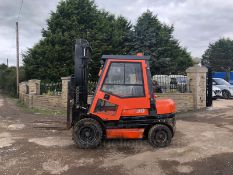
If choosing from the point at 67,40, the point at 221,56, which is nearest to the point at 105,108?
the point at 67,40

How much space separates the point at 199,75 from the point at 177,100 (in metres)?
1.63

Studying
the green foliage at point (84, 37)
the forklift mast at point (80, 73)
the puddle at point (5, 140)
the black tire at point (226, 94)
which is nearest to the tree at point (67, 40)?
the green foliage at point (84, 37)

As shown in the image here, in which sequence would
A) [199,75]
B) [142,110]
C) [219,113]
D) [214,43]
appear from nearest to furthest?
[142,110]
[219,113]
[199,75]
[214,43]

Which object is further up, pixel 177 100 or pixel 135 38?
pixel 135 38

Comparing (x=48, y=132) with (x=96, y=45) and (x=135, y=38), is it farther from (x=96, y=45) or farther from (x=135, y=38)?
(x=135, y=38)

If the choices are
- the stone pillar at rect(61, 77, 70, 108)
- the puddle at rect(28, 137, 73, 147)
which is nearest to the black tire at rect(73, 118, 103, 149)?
the puddle at rect(28, 137, 73, 147)

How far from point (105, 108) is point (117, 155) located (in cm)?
125

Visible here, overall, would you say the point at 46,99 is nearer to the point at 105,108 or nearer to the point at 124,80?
the point at 105,108

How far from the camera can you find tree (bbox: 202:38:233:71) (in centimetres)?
5350

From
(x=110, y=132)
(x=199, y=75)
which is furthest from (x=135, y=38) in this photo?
(x=110, y=132)

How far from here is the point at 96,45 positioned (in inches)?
955

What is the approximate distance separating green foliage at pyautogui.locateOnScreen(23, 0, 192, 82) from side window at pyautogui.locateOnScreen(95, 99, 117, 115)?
15051 mm

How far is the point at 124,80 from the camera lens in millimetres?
7480

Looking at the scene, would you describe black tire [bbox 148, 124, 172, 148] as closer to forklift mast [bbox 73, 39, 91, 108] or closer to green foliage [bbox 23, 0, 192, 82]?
forklift mast [bbox 73, 39, 91, 108]
